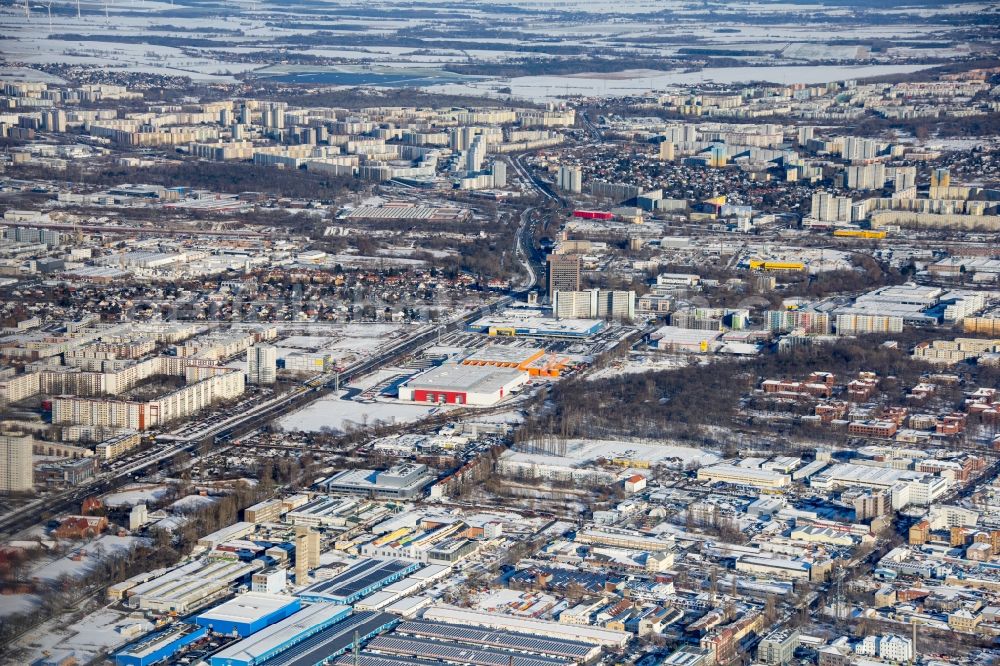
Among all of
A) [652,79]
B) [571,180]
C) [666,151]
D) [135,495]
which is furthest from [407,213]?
[652,79]

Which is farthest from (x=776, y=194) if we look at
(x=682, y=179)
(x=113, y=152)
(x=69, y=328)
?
(x=69, y=328)

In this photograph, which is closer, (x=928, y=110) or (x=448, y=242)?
(x=448, y=242)

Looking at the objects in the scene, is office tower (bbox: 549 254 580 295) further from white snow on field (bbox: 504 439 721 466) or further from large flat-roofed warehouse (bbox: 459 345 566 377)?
white snow on field (bbox: 504 439 721 466)

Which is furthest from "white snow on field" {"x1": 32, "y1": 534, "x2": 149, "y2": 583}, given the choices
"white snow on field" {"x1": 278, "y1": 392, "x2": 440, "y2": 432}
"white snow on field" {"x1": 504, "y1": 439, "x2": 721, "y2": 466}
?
"white snow on field" {"x1": 504, "y1": 439, "x2": 721, "y2": 466}

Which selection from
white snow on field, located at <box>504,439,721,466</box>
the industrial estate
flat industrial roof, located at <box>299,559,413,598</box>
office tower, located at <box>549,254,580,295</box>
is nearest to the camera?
the industrial estate

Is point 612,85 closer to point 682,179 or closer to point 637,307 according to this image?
point 682,179

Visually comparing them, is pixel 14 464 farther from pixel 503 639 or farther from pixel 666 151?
pixel 666 151
